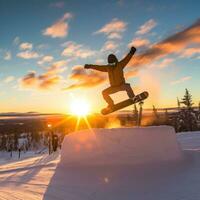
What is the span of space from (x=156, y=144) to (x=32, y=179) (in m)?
3.23

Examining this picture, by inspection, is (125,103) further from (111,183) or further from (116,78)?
(111,183)

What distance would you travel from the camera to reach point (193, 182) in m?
6.05

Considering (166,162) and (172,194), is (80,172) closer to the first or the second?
(166,162)

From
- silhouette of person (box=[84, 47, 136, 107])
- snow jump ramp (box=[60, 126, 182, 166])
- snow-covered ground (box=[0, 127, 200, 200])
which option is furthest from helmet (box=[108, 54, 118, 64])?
snow-covered ground (box=[0, 127, 200, 200])

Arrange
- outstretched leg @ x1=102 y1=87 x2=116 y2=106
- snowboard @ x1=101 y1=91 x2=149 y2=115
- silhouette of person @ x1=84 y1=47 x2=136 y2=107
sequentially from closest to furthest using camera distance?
snowboard @ x1=101 y1=91 x2=149 y2=115 → silhouette of person @ x1=84 y1=47 x2=136 y2=107 → outstretched leg @ x1=102 y1=87 x2=116 y2=106

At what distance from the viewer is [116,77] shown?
30.8ft

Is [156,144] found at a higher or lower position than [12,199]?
higher

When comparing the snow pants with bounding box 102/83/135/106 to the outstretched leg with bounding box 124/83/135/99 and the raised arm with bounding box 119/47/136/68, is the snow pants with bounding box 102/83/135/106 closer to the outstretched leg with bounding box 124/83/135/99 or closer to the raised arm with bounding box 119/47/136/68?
the outstretched leg with bounding box 124/83/135/99

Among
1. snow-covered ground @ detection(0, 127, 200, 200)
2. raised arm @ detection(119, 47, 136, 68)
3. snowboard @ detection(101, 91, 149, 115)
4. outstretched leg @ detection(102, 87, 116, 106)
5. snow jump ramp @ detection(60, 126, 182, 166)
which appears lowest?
snow-covered ground @ detection(0, 127, 200, 200)

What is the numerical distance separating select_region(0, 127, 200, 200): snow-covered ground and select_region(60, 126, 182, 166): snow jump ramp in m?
0.23

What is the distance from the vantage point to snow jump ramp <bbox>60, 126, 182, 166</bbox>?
7.87m

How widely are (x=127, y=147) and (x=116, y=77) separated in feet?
8.01

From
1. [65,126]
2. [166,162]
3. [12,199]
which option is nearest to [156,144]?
[166,162]


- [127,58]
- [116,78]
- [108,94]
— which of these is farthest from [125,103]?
[127,58]
